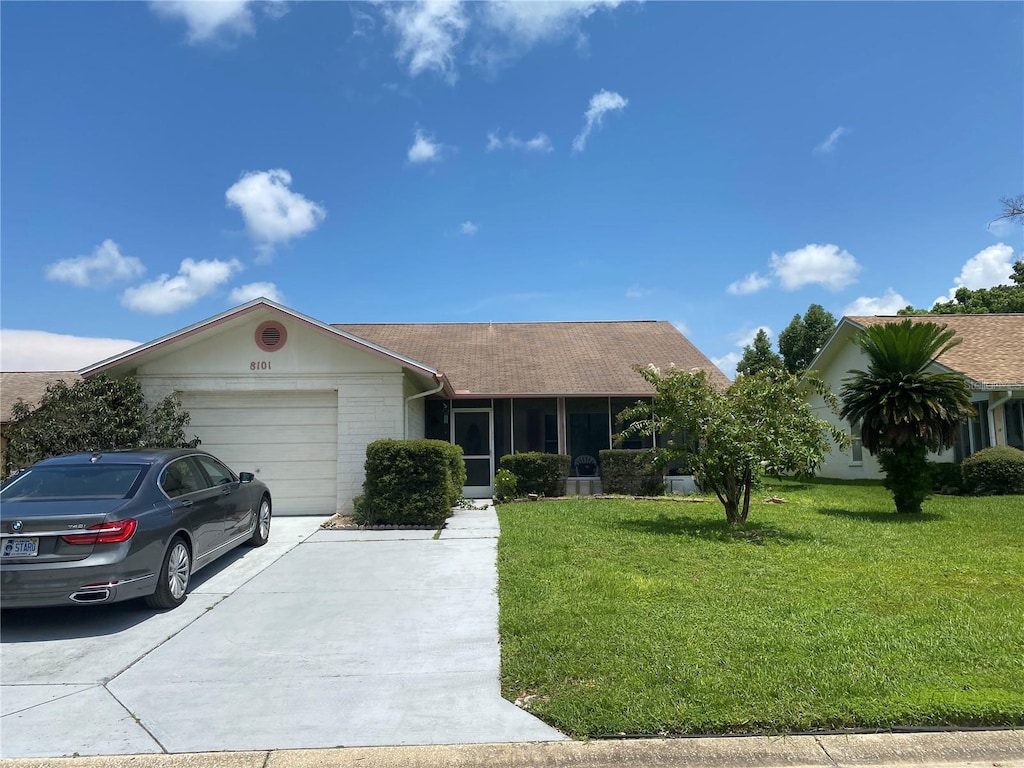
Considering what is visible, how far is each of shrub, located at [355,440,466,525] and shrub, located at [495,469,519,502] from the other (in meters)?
4.02

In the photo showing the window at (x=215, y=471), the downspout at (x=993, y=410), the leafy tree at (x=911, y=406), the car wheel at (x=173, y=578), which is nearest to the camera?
the car wheel at (x=173, y=578)

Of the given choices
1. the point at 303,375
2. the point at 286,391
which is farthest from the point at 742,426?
the point at 286,391

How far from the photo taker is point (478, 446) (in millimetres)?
17562

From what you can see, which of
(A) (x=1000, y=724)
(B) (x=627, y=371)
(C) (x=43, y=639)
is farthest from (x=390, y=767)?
(B) (x=627, y=371)

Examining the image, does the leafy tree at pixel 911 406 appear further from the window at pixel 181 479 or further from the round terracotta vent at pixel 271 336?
the window at pixel 181 479

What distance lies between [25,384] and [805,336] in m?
36.3

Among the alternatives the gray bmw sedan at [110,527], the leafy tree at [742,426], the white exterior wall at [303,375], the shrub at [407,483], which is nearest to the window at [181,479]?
the gray bmw sedan at [110,527]

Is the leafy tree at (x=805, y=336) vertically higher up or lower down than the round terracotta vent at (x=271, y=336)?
higher up

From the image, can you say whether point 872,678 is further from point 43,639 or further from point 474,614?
point 43,639

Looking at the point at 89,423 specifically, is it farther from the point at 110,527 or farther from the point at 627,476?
the point at 627,476

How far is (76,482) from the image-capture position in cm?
688

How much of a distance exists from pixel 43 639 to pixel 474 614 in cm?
393

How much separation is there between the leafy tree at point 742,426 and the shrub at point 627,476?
510 cm

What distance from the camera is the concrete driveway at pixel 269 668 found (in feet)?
13.5
